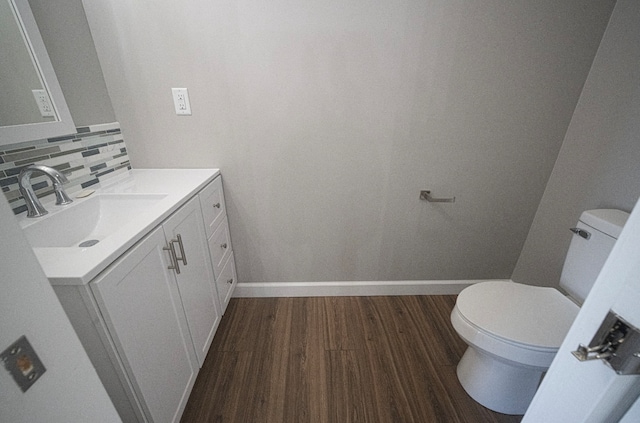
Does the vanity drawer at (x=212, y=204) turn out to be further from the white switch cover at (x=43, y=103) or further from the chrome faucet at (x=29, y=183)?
the white switch cover at (x=43, y=103)

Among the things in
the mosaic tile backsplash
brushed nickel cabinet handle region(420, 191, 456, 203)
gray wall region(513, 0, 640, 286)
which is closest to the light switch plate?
the mosaic tile backsplash

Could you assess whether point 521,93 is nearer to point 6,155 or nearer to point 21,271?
point 21,271

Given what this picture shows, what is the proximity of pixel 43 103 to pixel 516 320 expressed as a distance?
2095 mm

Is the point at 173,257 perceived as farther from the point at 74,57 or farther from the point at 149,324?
the point at 74,57

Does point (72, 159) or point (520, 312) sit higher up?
point (72, 159)

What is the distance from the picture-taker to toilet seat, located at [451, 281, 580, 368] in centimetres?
96

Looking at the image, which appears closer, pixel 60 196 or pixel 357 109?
pixel 60 196

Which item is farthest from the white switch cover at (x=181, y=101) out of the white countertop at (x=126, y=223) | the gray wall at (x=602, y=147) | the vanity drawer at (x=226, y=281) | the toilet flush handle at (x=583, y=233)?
the gray wall at (x=602, y=147)

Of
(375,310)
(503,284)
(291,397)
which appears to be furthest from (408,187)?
(291,397)

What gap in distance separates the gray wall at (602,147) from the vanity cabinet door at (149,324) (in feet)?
6.33

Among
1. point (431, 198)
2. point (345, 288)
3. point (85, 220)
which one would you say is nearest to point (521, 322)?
point (431, 198)

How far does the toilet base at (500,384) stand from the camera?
1113 millimetres

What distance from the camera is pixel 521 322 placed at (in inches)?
40.6

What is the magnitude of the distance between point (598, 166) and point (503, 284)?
0.75m
